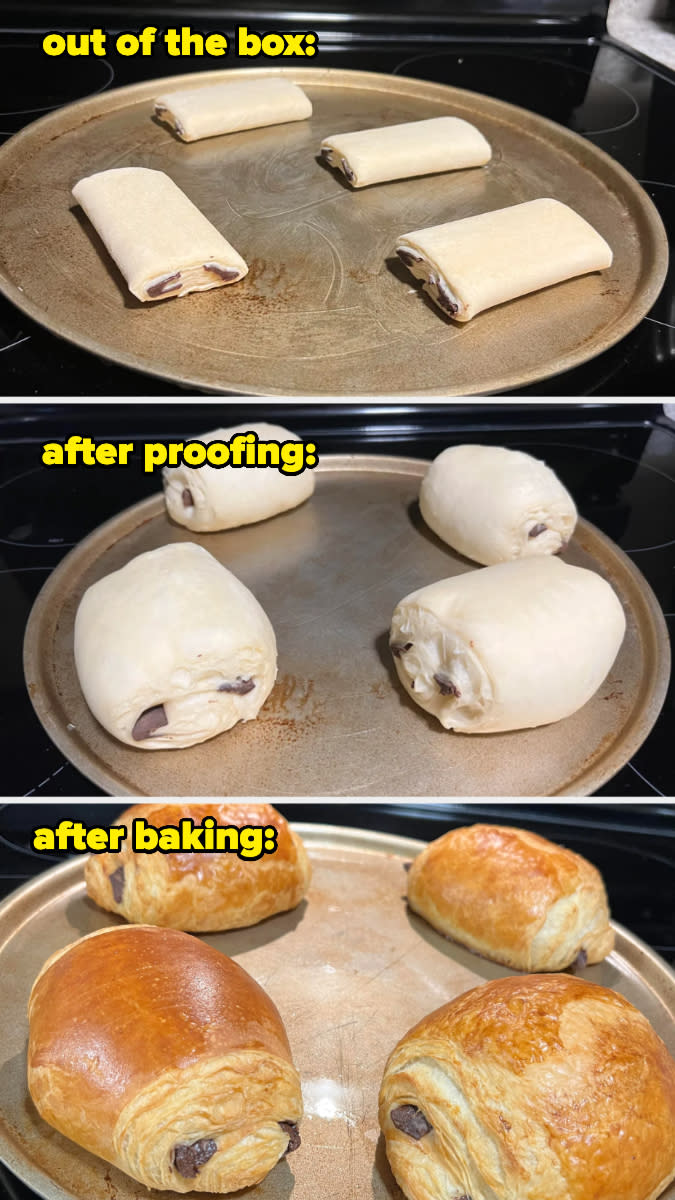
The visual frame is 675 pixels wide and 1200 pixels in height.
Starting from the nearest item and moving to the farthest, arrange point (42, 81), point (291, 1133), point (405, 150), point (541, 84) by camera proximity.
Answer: point (291, 1133) < point (405, 150) < point (42, 81) < point (541, 84)

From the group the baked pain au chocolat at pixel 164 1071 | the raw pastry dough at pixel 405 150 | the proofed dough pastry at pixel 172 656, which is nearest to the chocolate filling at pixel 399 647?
the proofed dough pastry at pixel 172 656

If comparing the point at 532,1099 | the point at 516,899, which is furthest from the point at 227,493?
the point at 532,1099

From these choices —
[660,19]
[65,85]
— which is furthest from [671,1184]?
[660,19]

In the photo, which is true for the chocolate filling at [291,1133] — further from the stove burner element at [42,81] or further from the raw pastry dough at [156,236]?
the stove burner element at [42,81]

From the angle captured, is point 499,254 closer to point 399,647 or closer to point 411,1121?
point 399,647

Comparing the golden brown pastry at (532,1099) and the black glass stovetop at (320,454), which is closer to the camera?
the golden brown pastry at (532,1099)

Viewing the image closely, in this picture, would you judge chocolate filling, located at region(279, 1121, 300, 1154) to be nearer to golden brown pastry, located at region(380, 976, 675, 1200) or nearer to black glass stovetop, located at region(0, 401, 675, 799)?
golden brown pastry, located at region(380, 976, 675, 1200)

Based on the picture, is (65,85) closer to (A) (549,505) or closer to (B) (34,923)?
(A) (549,505)
